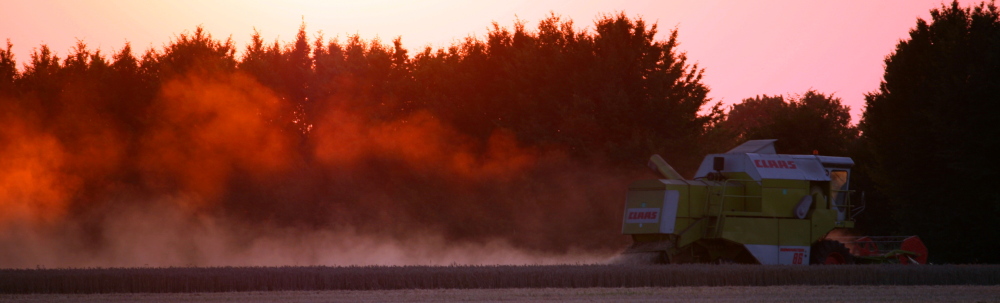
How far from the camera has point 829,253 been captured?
61.9 feet

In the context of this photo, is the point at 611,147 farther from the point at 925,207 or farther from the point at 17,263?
the point at 17,263

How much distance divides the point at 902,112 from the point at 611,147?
10.8 meters

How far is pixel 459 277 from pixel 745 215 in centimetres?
652

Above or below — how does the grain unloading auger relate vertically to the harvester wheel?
above

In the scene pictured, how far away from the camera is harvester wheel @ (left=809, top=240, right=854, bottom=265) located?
61.9 feet

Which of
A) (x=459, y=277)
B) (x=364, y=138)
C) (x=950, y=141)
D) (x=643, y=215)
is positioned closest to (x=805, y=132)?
(x=950, y=141)

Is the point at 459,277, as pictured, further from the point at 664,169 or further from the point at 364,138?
the point at 364,138

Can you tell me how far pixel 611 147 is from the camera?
89.9 feet

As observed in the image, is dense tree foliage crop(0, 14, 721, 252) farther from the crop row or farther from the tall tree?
the crop row

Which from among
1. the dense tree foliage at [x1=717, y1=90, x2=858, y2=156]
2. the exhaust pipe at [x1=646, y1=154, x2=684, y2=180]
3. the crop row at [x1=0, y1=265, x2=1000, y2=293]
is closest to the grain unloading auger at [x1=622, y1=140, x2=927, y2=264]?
the exhaust pipe at [x1=646, y1=154, x2=684, y2=180]

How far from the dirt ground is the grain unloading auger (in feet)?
11.0

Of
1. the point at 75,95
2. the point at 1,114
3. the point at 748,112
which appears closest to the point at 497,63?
the point at 75,95

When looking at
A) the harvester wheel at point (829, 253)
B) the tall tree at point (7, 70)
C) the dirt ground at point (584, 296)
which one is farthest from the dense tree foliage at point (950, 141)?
the tall tree at point (7, 70)

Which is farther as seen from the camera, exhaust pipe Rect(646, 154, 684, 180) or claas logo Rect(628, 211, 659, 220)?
exhaust pipe Rect(646, 154, 684, 180)
